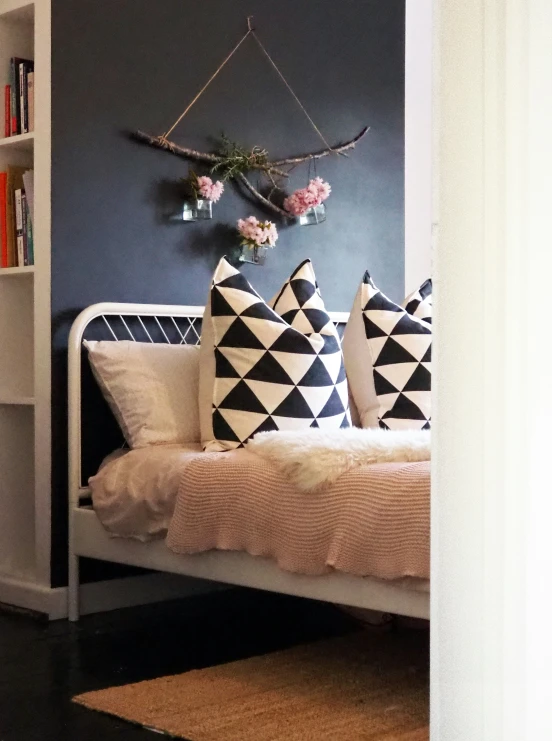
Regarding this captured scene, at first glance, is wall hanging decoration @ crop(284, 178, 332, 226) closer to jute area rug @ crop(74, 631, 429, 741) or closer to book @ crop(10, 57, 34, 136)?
book @ crop(10, 57, 34, 136)

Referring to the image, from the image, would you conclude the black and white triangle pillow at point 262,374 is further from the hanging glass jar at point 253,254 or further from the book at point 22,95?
the book at point 22,95

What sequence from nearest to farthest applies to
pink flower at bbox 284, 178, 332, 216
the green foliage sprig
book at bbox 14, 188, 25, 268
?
book at bbox 14, 188, 25, 268 < the green foliage sprig < pink flower at bbox 284, 178, 332, 216

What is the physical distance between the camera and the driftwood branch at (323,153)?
372 centimetres

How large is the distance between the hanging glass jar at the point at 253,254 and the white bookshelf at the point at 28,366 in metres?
0.77

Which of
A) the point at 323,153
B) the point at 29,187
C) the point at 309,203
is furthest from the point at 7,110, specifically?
the point at 323,153

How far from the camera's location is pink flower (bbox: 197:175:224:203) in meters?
3.31

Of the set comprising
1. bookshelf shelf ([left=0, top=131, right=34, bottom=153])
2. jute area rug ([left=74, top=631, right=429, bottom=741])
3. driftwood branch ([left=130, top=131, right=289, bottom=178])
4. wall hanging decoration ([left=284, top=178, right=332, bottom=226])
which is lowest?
jute area rug ([left=74, top=631, right=429, bottom=741])

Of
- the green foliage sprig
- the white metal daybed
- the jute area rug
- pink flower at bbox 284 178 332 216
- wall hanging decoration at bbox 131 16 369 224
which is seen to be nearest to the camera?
the jute area rug

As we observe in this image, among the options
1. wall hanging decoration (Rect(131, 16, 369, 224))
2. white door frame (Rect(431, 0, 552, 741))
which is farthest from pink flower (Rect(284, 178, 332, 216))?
white door frame (Rect(431, 0, 552, 741))

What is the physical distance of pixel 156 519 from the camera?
8.39ft

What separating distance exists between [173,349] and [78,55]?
97 centimetres

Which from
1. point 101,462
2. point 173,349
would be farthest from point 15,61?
point 101,462

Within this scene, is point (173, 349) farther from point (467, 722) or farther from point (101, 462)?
point (467, 722)

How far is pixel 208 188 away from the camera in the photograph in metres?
3.33
